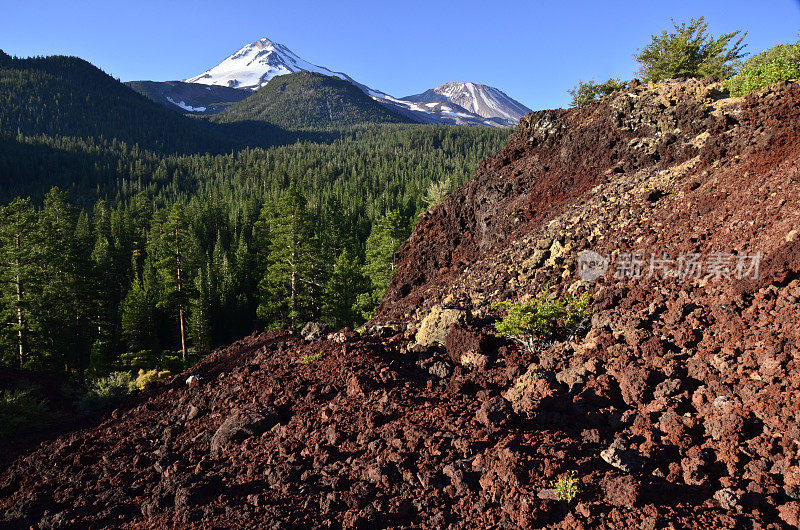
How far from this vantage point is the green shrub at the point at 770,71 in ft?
34.1

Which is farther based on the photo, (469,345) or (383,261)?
(383,261)

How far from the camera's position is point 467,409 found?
5.60 meters

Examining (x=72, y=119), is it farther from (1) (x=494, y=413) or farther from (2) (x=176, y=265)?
(1) (x=494, y=413)

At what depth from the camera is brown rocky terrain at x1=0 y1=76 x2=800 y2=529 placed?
3889 mm

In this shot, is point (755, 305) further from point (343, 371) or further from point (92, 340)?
point (92, 340)

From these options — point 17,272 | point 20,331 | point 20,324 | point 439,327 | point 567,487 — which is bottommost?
point 20,331

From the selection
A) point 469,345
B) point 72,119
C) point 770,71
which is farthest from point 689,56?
point 72,119

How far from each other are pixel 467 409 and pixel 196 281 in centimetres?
3432

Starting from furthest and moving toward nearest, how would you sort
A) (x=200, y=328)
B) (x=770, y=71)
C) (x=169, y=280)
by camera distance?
Answer: (x=200, y=328) < (x=169, y=280) < (x=770, y=71)

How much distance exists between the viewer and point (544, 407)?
5359 millimetres

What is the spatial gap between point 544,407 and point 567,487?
5.38 feet

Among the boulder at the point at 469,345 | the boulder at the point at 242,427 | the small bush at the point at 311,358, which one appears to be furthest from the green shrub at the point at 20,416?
the boulder at the point at 469,345

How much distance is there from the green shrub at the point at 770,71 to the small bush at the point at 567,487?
11799mm

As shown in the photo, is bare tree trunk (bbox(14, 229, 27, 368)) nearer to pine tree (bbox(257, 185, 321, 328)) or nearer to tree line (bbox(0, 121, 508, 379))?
tree line (bbox(0, 121, 508, 379))
